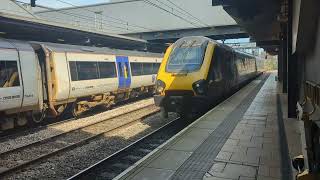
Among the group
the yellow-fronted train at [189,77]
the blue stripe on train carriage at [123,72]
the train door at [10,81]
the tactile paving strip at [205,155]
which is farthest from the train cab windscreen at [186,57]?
the blue stripe on train carriage at [123,72]

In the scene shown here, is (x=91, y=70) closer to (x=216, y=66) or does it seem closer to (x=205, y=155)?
(x=216, y=66)

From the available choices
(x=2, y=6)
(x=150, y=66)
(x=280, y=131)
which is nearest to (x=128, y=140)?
(x=280, y=131)

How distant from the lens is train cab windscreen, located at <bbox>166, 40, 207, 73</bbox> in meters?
11.8

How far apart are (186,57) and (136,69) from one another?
8.25 metres

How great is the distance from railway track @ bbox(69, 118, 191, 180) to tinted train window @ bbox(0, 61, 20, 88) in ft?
14.1

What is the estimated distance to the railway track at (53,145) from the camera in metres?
7.91

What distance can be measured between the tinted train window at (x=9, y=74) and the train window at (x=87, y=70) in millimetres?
3503

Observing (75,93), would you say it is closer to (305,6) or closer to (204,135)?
(204,135)

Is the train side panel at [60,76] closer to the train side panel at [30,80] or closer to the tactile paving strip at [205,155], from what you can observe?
the train side panel at [30,80]

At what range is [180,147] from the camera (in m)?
7.16

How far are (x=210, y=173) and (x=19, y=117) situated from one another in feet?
26.1

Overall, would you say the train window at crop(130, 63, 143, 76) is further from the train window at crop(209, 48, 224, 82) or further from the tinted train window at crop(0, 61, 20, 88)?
the tinted train window at crop(0, 61, 20, 88)

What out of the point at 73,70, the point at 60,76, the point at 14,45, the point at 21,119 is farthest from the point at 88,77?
the point at 14,45

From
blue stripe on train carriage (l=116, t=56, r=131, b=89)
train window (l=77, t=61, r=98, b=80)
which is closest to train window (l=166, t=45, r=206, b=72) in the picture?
train window (l=77, t=61, r=98, b=80)
